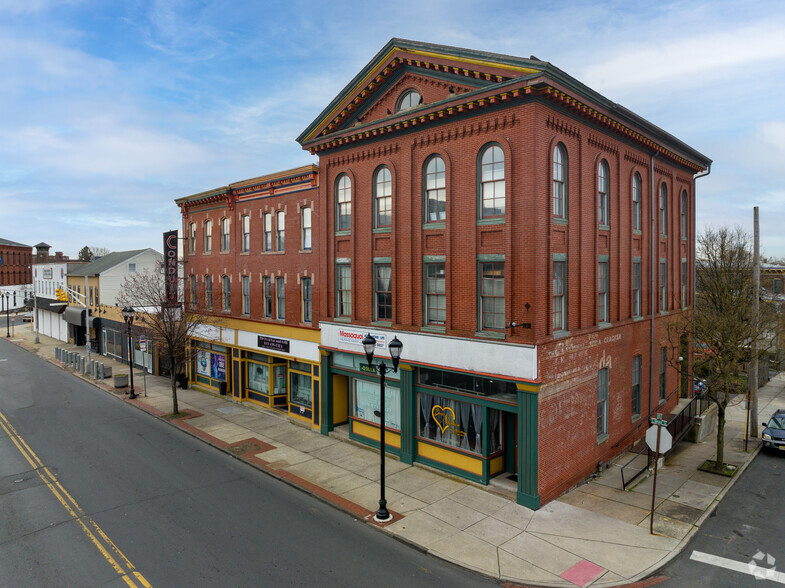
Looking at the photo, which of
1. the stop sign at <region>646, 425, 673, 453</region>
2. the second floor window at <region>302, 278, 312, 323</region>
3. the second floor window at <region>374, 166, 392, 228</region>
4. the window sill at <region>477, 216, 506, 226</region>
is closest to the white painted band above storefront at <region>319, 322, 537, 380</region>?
the stop sign at <region>646, 425, 673, 453</region>

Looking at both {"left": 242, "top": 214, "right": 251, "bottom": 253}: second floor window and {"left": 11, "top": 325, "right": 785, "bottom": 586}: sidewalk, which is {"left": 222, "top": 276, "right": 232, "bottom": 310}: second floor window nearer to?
{"left": 242, "top": 214, "right": 251, "bottom": 253}: second floor window

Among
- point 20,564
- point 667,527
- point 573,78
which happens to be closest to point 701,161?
point 573,78

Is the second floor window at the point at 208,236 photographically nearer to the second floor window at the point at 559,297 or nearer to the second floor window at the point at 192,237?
the second floor window at the point at 192,237

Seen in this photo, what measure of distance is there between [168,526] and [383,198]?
12.7 m

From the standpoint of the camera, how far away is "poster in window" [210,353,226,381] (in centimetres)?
2864

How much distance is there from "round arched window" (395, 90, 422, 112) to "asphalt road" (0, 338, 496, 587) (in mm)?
13885

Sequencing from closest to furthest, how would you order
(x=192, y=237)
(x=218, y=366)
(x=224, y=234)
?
(x=224, y=234) → (x=218, y=366) → (x=192, y=237)

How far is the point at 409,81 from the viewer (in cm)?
1781

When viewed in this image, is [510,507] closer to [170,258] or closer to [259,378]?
[259,378]

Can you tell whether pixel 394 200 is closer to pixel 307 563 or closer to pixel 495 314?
pixel 495 314

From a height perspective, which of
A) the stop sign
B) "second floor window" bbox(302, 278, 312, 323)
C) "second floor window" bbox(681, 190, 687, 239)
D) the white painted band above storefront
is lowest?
the stop sign

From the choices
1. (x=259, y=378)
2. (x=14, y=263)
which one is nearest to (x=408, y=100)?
(x=259, y=378)

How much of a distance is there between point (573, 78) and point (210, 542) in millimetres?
16548

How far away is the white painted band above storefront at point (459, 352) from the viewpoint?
14289 mm
